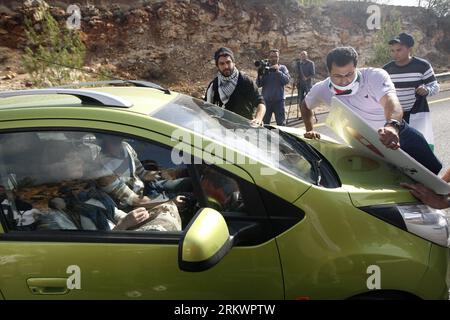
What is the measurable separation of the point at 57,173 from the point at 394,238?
1688 mm

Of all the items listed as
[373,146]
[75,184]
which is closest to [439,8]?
[373,146]

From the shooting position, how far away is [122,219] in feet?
6.79

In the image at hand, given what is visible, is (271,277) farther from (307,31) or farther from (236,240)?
(307,31)

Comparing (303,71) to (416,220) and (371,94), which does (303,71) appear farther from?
(416,220)

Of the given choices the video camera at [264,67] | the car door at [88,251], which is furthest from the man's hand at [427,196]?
the video camera at [264,67]

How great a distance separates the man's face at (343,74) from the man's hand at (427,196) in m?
1.17

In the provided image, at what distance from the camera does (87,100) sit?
2.03 meters

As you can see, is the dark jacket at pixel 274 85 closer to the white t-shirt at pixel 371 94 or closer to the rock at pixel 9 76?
the white t-shirt at pixel 371 94

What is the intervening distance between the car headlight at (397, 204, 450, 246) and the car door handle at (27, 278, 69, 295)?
1650 millimetres

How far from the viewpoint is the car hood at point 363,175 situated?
6.68 ft

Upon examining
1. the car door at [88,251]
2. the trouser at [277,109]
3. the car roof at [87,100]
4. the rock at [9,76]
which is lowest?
the trouser at [277,109]

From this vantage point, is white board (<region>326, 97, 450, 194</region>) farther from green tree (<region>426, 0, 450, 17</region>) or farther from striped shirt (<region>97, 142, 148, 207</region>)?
green tree (<region>426, 0, 450, 17</region>)

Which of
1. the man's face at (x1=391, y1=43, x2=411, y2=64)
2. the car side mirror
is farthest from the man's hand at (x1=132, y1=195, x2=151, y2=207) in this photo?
the man's face at (x1=391, y1=43, x2=411, y2=64)

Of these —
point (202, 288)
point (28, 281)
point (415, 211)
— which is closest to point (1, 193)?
point (28, 281)
